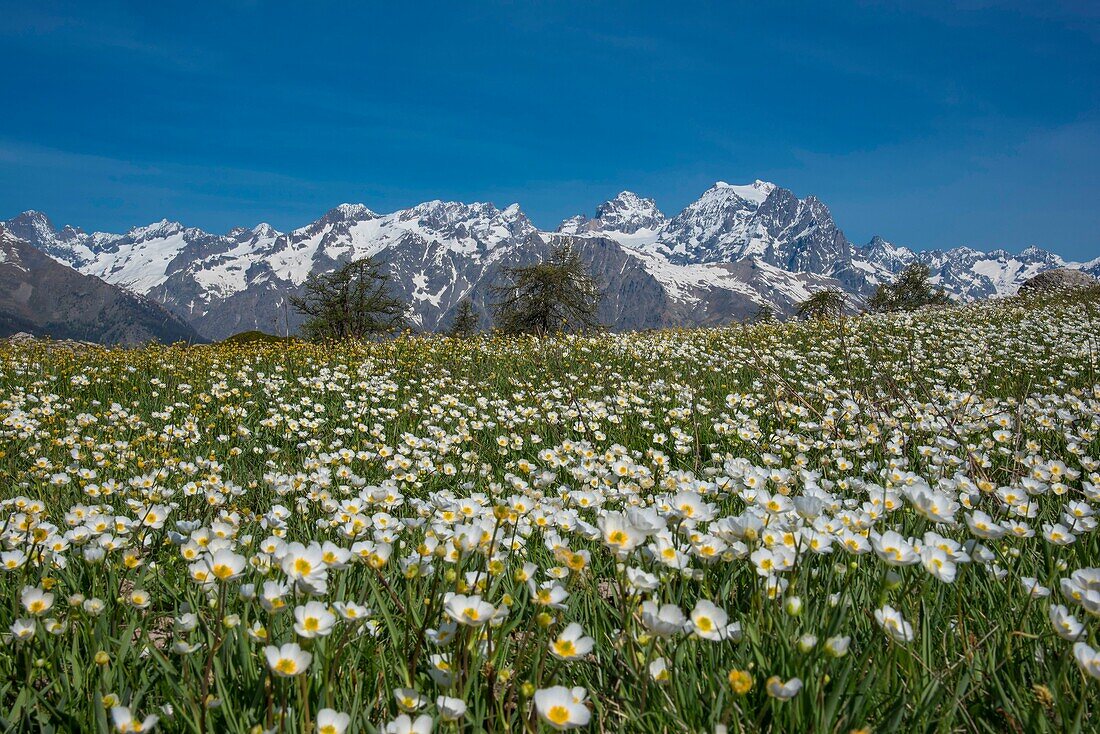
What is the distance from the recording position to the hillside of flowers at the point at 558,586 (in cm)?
188

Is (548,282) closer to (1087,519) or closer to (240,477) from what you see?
(240,477)

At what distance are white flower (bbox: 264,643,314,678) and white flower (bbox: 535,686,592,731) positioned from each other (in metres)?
0.64

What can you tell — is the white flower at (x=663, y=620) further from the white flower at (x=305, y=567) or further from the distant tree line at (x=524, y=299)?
the distant tree line at (x=524, y=299)

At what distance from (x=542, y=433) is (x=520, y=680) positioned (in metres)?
4.56

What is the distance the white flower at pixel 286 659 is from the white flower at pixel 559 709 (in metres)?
0.64

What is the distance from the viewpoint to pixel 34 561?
2879 millimetres

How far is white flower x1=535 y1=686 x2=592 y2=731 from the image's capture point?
1.54 m

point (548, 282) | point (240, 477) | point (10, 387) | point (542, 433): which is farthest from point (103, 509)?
point (548, 282)

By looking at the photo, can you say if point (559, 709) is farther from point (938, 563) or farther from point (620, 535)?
point (938, 563)

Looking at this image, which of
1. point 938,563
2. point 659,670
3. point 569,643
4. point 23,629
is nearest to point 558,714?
point 569,643

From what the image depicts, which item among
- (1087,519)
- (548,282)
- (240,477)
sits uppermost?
(548,282)

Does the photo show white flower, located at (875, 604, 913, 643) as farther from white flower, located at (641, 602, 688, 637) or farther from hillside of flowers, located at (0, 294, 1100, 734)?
white flower, located at (641, 602, 688, 637)

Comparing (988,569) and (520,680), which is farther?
(988,569)

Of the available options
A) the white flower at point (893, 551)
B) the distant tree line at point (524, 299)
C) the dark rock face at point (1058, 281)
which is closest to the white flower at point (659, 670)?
the white flower at point (893, 551)
